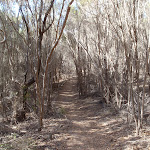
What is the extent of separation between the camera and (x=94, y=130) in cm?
525

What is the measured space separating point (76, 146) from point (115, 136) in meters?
1.16

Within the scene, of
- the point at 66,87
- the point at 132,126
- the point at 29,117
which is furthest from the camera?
the point at 66,87

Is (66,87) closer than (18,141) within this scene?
No

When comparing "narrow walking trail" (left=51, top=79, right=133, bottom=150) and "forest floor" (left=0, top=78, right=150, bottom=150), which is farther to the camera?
"narrow walking trail" (left=51, top=79, right=133, bottom=150)

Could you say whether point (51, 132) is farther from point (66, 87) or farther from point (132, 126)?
point (66, 87)

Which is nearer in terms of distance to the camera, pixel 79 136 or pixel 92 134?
pixel 79 136

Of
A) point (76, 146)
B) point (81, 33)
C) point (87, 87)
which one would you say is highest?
point (81, 33)

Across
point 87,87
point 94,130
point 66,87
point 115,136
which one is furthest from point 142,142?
point 66,87

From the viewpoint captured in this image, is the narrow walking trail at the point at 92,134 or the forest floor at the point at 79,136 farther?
the narrow walking trail at the point at 92,134

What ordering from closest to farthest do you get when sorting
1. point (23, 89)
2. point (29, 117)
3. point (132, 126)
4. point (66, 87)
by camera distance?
point (132, 126) → point (23, 89) → point (29, 117) → point (66, 87)

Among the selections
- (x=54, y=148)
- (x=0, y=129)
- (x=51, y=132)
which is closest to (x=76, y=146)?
(x=54, y=148)

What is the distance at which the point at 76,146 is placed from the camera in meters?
4.07

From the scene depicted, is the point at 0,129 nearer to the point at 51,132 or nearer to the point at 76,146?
the point at 51,132

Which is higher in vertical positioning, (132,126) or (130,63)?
(130,63)
